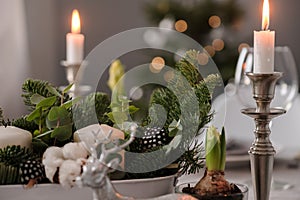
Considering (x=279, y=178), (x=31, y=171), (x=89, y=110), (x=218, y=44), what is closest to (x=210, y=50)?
(x=218, y=44)

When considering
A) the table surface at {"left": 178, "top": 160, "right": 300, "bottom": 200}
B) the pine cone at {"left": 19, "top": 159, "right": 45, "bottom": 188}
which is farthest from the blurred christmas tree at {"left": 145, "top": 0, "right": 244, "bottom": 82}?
the pine cone at {"left": 19, "top": 159, "right": 45, "bottom": 188}

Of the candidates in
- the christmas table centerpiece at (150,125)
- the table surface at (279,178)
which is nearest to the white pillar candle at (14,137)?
the christmas table centerpiece at (150,125)

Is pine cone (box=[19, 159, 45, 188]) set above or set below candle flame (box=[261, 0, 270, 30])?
below

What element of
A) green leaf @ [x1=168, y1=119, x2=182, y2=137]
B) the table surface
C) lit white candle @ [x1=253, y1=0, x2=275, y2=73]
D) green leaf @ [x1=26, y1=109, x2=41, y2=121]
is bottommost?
the table surface

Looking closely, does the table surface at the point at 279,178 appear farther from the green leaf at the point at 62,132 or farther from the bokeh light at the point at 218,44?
the bokeh light at the point at 218,44

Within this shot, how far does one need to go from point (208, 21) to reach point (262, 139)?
2.03 meters

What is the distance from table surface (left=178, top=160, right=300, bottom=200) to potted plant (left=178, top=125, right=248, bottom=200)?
0.35m

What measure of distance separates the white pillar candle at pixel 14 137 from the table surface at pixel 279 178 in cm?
46

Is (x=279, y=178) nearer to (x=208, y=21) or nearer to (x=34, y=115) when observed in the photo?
(x=34, y=115)

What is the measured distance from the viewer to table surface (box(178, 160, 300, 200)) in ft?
3.78

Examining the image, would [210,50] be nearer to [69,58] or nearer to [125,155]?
[69,58]

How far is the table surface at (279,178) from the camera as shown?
1151mm

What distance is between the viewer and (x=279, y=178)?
4.28 ft

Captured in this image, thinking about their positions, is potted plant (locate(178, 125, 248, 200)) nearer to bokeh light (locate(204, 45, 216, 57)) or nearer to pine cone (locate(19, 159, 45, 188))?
pine cone (locate(19, 159, 45, 188))
